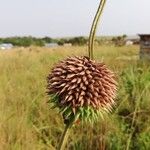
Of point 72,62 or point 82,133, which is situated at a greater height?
point 72,62

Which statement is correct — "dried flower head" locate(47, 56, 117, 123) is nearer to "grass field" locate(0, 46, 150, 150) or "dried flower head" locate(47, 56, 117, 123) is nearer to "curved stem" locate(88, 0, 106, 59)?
"curved stem" locate(88, 0, 106, 59)

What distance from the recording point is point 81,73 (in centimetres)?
99

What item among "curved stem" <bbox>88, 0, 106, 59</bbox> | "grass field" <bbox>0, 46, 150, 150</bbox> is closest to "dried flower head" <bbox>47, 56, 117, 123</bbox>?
"curved stem" <bbox>88, 0, 106, 59</bbox>

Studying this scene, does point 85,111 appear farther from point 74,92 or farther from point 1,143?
point 1,143

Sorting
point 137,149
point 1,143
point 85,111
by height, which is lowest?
point 137,149

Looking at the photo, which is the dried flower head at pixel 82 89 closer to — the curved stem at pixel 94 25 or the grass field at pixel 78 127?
the curved stem at pixel 94 25

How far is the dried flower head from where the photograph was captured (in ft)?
3.21

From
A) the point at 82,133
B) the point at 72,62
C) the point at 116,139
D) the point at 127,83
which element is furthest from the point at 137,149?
the point at 72,62

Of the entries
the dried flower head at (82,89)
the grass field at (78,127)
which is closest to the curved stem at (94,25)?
the dried flower head at (82,89)

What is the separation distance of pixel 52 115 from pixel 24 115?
1.74ft

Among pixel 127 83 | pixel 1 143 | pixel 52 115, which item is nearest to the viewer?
pixel 1 143

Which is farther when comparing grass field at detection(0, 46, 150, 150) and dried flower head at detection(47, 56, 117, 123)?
grass field at detection(0, 46, 150, 150)

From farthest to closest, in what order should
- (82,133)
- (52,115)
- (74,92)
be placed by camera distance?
(52,115) < (82,133) < (74,92)

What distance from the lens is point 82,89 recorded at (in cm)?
99
